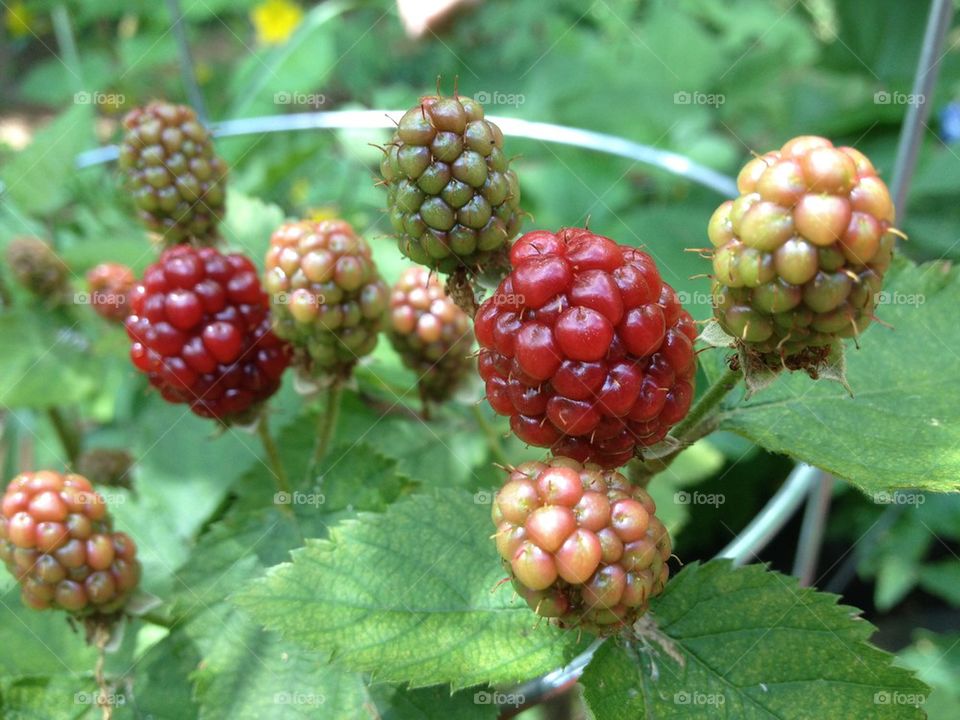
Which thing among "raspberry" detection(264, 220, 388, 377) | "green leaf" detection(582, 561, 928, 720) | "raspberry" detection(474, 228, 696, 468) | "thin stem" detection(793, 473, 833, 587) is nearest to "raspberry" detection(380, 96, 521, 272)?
"raspberry" detection(474, 228, 696, 468)

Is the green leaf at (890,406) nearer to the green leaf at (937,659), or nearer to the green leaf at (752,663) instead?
the green leaf at (752,663)

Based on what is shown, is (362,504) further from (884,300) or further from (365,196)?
(365,196)

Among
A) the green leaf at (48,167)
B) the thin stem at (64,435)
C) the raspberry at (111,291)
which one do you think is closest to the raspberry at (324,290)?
the raspberry at (111,291)

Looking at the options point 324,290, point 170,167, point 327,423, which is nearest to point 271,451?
point 327,423

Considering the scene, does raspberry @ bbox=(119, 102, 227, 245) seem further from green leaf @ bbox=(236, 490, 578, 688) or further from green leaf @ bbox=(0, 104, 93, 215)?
green leaf @ bbox=(0, 104, 93, 215)

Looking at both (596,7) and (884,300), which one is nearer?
(884,300)

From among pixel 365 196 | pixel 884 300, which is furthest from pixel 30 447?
pixel 884 300

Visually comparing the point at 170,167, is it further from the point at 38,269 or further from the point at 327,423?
the point at 38,269
